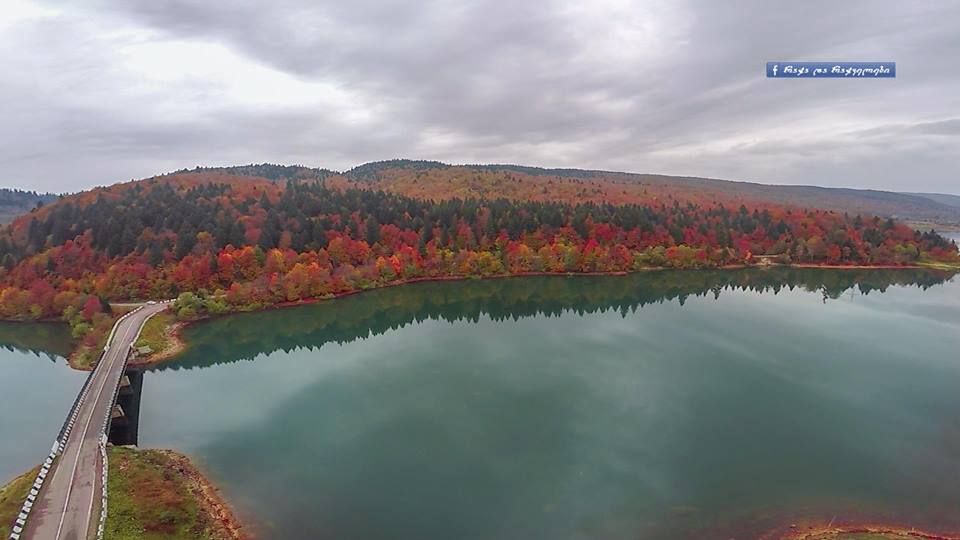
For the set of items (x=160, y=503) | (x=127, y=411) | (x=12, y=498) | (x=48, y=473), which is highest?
(x=48, y=473)

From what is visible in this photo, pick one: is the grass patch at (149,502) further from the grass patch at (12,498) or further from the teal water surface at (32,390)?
the teal water surface at (32,390)

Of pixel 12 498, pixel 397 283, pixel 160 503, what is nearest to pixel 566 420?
pixel 160 503

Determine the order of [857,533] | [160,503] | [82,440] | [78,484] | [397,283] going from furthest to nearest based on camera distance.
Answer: [397,283], [82,440], [160,503], [78,484], [857,533]

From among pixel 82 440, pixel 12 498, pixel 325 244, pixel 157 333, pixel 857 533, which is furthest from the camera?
pixel 325 244

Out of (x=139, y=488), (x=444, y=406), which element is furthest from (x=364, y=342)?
(x=139, y=488)

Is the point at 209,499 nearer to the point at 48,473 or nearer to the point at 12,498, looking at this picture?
the point at 48,473

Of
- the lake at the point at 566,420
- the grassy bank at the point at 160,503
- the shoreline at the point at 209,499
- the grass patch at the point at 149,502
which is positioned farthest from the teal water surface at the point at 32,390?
the shoreline at the point at 209,499

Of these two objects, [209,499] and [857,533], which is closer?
[857,533]

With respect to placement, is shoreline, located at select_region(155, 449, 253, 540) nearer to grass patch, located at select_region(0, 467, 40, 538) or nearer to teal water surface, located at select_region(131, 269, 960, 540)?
teal water surface, located at select_region(131, 269, 960, 540)
